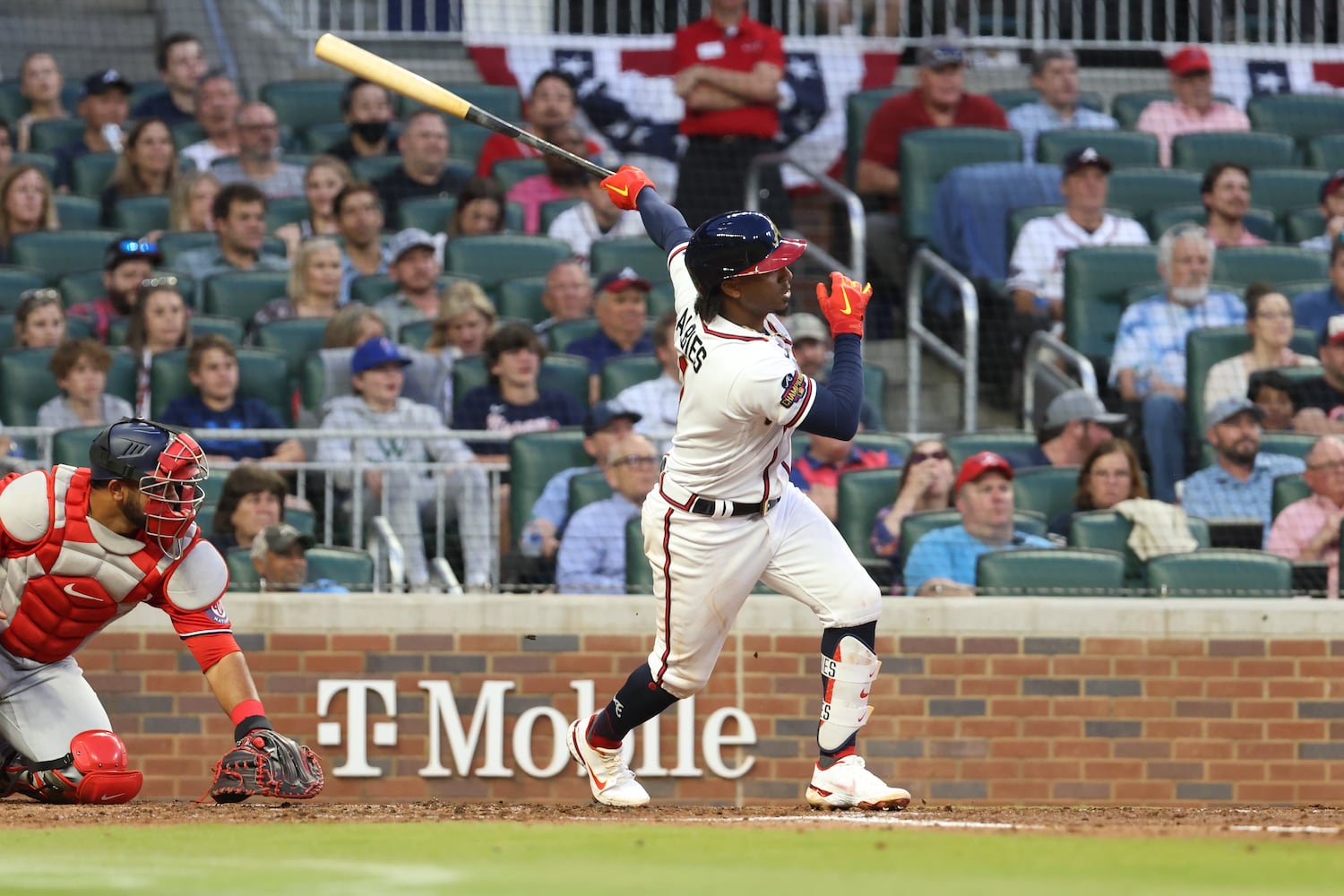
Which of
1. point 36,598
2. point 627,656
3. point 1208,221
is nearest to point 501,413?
point 627,656

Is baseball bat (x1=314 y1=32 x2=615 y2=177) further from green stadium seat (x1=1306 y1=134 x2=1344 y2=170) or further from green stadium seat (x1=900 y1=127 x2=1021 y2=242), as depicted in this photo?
green stadium seat (x1=1306 y1=134 x2=1344 y2=170)

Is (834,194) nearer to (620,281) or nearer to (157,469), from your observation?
(620,281)

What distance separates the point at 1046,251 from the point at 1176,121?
2.12m

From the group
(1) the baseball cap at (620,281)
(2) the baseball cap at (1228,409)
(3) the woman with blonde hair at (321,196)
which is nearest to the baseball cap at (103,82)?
(3) the woman with blonde hair at (321,196)

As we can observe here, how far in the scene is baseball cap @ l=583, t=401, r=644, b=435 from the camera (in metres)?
7.88

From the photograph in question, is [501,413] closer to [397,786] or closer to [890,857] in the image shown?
[397,786]

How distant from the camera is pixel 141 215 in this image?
10.2 metres

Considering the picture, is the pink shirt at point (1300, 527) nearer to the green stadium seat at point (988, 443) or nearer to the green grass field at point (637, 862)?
the green stadium seat at point (988, 443)

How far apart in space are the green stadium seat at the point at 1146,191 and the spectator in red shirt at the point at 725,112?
176 centimetres

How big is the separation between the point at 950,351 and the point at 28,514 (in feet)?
17.6

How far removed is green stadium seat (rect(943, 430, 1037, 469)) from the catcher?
3506mm

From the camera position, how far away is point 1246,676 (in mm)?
7629

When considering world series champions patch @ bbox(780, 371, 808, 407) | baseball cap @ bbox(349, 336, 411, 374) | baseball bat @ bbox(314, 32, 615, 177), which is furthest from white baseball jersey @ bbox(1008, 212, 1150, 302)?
world series champions patch @ bbox(780, 371, 808, 407)

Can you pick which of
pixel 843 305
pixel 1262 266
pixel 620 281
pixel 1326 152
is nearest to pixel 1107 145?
pixel 1326 152
